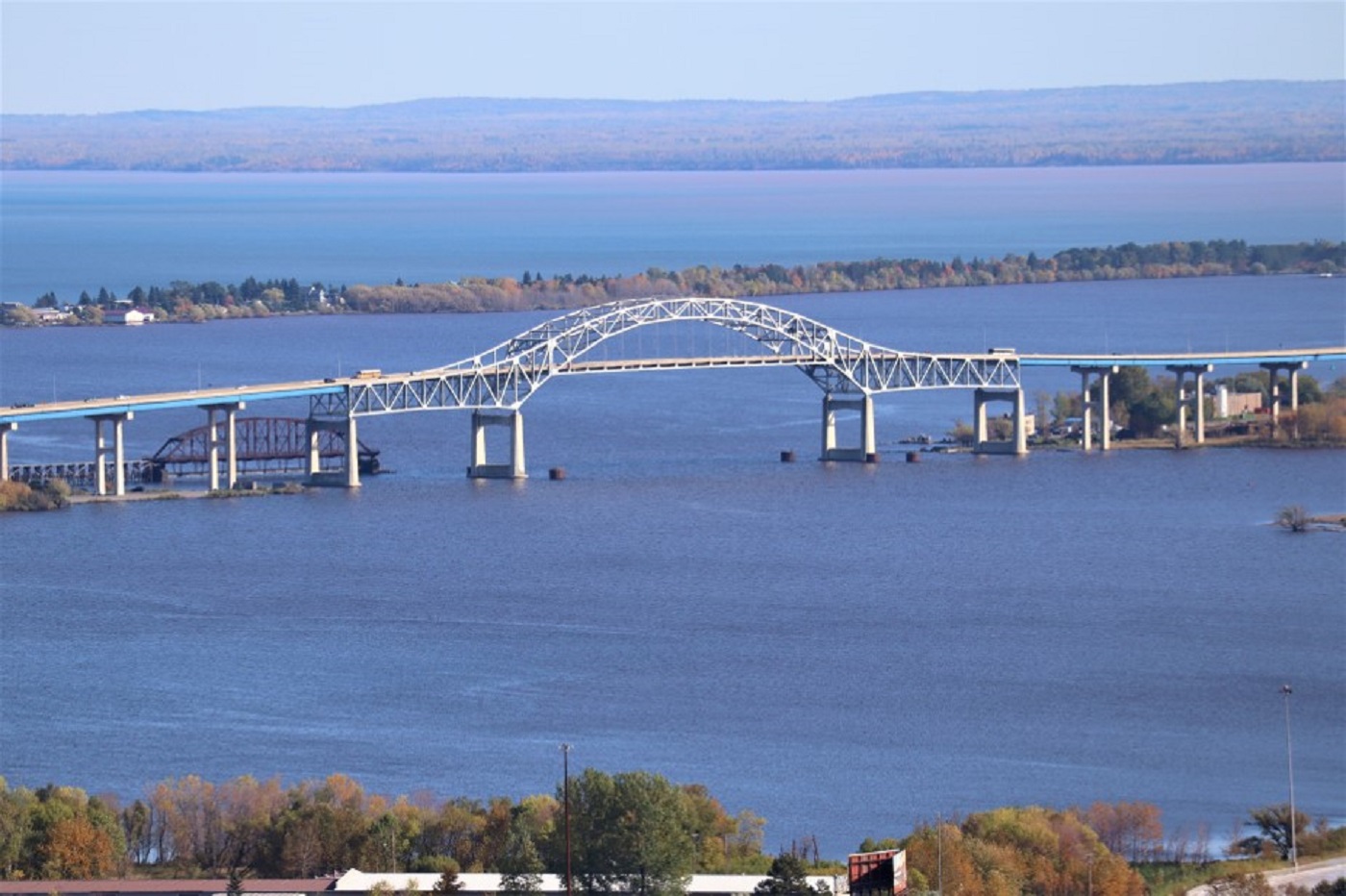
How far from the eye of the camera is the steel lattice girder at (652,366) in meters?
52.8

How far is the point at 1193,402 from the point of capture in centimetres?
5866

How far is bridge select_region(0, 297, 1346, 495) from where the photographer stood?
5000cm

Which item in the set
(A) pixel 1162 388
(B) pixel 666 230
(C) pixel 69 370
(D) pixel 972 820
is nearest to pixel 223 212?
(B) pixel 666 230

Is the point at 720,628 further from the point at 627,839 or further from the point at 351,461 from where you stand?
the point at 351,461

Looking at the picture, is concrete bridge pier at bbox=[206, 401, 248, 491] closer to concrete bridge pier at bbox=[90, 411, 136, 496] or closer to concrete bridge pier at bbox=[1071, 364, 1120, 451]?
concrete bridge pier at bbox=[90, 411, 136, 496]

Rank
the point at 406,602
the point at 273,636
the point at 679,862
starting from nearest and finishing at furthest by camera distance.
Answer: the point at 679,862, the point at 273,636, the point at 406,602

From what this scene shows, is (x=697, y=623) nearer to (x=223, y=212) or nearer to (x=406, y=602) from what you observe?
(x=406, y=602)

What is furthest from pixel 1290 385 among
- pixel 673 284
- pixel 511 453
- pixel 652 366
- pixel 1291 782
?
pixel 1291 782

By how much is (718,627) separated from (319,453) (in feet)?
52.9

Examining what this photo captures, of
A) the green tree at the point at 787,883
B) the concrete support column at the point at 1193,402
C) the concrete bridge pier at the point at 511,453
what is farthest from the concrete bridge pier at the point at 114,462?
the green tree at the point at 787,883

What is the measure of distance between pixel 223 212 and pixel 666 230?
1457 inches

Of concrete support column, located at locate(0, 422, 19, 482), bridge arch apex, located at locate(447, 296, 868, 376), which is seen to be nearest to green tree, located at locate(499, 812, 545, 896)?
concrete support column, located at locate(0, 422, 19, 482)

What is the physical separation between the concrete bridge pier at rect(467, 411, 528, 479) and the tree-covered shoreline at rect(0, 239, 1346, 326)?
33429mm

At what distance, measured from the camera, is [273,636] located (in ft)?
119
